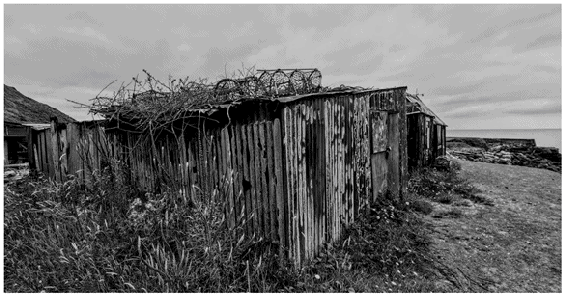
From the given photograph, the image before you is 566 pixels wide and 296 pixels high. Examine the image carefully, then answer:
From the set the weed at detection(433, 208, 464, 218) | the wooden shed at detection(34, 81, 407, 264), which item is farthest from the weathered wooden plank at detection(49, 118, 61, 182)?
the weed at detection(433, 208, 464, 218)

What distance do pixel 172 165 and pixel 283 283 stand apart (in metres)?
2.63

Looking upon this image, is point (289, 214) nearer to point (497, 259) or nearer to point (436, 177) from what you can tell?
point (497, 259)

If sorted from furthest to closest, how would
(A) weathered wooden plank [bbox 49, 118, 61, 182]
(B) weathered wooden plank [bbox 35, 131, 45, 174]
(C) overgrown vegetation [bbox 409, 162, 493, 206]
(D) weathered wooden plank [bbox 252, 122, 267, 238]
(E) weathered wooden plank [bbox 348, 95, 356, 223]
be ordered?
(C) overgrown vegetation [bbox 409, 162, 493, 206] → (B) weathered wooden plank [bbox 35, 131, 45, 174] → (A) weathered wooden plank [bbox 49, 118, 61, 182] → (E) weathered wooden plank [bbox 348, 95, 356, 223] → (D) weathered wooden plank [bbox 252, 122, 267, 238]

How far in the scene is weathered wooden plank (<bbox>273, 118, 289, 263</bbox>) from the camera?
3.86m

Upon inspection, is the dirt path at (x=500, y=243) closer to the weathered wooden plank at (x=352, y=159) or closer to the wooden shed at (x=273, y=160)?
the weathered wooden plank at (x=352, y=159)

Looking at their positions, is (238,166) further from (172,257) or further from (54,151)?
(54,151)

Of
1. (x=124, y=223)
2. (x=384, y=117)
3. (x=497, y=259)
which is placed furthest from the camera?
(x=384, y=117)

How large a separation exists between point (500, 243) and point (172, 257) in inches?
205

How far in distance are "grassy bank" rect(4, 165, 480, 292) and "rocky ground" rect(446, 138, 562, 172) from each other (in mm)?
15798

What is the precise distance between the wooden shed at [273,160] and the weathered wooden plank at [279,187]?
1 cm

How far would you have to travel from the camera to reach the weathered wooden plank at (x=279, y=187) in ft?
12.7

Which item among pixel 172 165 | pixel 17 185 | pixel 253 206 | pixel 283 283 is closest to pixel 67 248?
pixel 172 165

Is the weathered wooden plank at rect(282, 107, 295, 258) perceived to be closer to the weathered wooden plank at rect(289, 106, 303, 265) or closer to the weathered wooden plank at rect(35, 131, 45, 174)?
the weathered wooden plank at rect(289, 106, 303, 265)

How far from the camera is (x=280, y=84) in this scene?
557 centimetres
